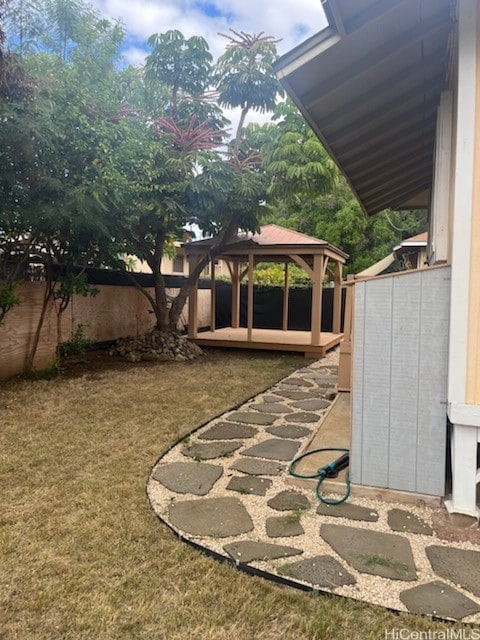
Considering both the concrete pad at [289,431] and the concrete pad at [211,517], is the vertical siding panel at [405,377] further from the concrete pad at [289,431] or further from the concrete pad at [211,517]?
the concrete pad at [289,431]

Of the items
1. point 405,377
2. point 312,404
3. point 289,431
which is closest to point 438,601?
point 405,377

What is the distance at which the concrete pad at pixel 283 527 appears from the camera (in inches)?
97.4

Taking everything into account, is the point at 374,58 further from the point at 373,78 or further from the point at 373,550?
the point at 373,550

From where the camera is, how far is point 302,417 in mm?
4902

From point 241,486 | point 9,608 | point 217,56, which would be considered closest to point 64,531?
point 9,608

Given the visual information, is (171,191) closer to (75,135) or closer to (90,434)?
(75,135)

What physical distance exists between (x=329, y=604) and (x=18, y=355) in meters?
5.78

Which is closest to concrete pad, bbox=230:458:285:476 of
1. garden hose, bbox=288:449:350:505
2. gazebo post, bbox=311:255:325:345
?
garden hose, bbox=288:449:350:505

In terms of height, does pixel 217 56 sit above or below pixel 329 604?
above

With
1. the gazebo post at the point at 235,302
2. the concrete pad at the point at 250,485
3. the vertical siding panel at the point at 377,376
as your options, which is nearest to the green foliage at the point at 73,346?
the concrete pad at the point at 250,485

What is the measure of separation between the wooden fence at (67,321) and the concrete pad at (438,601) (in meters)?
5.83

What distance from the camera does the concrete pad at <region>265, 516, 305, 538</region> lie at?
2.47 m

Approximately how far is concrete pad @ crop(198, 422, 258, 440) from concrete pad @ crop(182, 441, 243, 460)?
153mm

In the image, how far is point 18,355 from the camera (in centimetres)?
641
